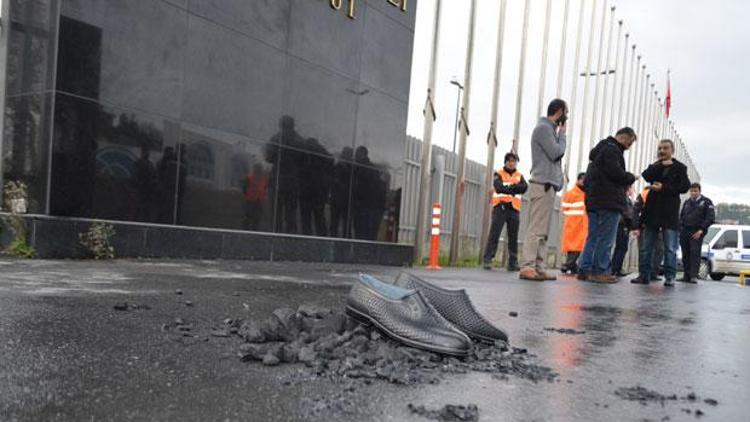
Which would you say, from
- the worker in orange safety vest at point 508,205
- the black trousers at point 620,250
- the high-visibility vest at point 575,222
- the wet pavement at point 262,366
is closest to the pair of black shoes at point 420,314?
the wet pavement at point 262,366

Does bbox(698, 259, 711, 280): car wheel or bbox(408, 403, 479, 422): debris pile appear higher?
bbox(408, 403, 479, 422): debris pile

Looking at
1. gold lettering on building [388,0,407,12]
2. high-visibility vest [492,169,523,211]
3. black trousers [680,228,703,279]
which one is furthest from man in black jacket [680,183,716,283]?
gold lettering on building [388,0,407,12]

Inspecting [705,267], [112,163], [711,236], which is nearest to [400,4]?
[112,163]

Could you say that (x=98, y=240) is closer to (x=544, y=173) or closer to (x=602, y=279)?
(x=544, y=173)

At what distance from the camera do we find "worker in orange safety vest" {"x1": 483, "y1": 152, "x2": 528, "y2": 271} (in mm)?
10242

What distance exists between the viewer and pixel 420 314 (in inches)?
101

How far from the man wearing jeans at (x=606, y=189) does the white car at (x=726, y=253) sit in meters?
14.8

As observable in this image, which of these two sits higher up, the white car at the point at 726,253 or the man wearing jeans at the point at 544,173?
the man wearing jeans at the point at 544,173

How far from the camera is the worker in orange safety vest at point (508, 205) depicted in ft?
33.6

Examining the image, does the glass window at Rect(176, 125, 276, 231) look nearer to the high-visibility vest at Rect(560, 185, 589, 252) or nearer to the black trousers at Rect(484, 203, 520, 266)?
the black trousers at Rect(484, 203, 520, 266)

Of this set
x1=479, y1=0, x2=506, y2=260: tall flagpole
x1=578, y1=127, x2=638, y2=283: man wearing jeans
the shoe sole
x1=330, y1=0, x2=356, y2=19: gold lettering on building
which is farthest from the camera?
x1=479, y1=0, x2=506, y2=260: tall flagpole

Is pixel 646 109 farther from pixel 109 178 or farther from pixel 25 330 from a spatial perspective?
pixel 25 330

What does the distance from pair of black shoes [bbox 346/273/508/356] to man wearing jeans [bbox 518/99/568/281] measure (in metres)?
4.79

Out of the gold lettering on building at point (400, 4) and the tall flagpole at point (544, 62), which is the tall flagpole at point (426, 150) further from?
the tall flagpole at point (544, 62)
